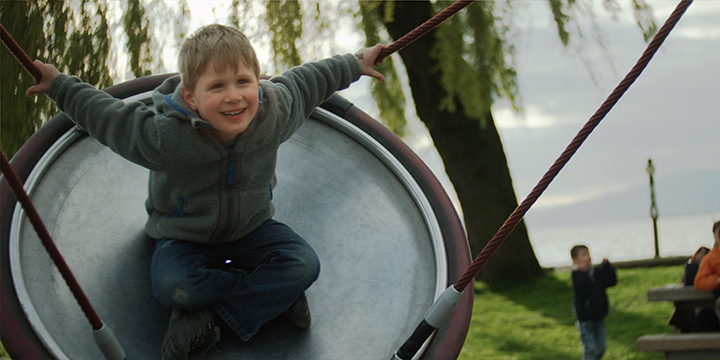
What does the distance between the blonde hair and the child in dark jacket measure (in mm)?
2238

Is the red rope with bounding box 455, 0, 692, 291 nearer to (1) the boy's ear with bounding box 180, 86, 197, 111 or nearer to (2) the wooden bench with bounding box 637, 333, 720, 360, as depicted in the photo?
(1) the boy's ear with bounding box 180, 86, 197, 111

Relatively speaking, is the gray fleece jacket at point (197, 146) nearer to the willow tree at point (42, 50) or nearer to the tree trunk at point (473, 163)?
the willow tree at point (42, 50)

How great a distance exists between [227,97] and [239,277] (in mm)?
502

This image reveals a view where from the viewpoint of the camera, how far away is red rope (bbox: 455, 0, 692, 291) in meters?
1.39

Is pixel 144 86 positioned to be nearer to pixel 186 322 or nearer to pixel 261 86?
pixel 261 86

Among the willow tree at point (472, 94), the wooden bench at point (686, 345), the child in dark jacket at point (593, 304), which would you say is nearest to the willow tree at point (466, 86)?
the willow tree at point (472, 94)

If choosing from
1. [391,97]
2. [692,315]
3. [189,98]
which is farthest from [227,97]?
[391,97]

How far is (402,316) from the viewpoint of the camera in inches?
71.4

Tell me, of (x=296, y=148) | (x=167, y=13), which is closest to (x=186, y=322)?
(x=296, y=148)

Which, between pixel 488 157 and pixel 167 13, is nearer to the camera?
pixel 167 13

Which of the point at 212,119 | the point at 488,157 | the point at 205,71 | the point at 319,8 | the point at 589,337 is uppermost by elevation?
the point at 319,8

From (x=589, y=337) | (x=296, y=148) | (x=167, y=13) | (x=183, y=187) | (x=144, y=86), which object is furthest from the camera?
(x=167, y=13)

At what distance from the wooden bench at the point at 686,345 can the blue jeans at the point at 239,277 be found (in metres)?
1.78

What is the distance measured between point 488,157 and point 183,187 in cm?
421
